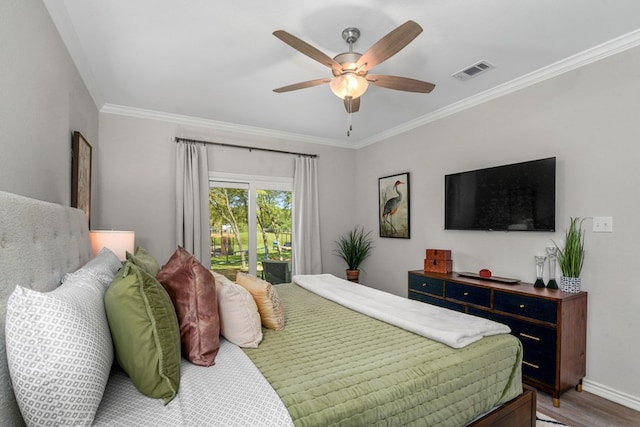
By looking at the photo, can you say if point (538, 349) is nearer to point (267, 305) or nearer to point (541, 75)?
point (267, 305)

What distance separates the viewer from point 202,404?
1.06 meters

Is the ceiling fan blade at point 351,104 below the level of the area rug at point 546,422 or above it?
above

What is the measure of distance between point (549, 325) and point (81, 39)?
401cm

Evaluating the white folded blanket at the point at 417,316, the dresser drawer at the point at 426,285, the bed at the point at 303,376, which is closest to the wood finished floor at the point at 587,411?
the bed at the point at 303,376

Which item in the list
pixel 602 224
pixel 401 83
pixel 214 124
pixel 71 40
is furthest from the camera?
pixel 214 124

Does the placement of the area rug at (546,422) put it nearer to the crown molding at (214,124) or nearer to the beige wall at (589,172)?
the beige wall at (589,172)

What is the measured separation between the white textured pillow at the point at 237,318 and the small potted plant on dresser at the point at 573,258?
243 centimetres

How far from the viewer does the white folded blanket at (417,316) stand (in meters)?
1.65

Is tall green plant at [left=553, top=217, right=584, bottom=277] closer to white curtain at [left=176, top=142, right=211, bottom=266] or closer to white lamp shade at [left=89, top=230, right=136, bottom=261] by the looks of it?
white lamp shade at [left=89, top=230, right=136, bottom=261]

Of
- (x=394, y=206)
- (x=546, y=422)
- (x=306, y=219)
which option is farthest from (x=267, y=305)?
(x=394, y=206)

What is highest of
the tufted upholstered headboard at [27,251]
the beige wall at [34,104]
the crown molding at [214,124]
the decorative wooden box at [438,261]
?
the crown molding at [214,124]

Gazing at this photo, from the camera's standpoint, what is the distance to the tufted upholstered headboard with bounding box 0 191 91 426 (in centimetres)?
82

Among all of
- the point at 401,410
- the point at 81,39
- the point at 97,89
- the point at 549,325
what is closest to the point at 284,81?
the point at 81,39

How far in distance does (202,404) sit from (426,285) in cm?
282
